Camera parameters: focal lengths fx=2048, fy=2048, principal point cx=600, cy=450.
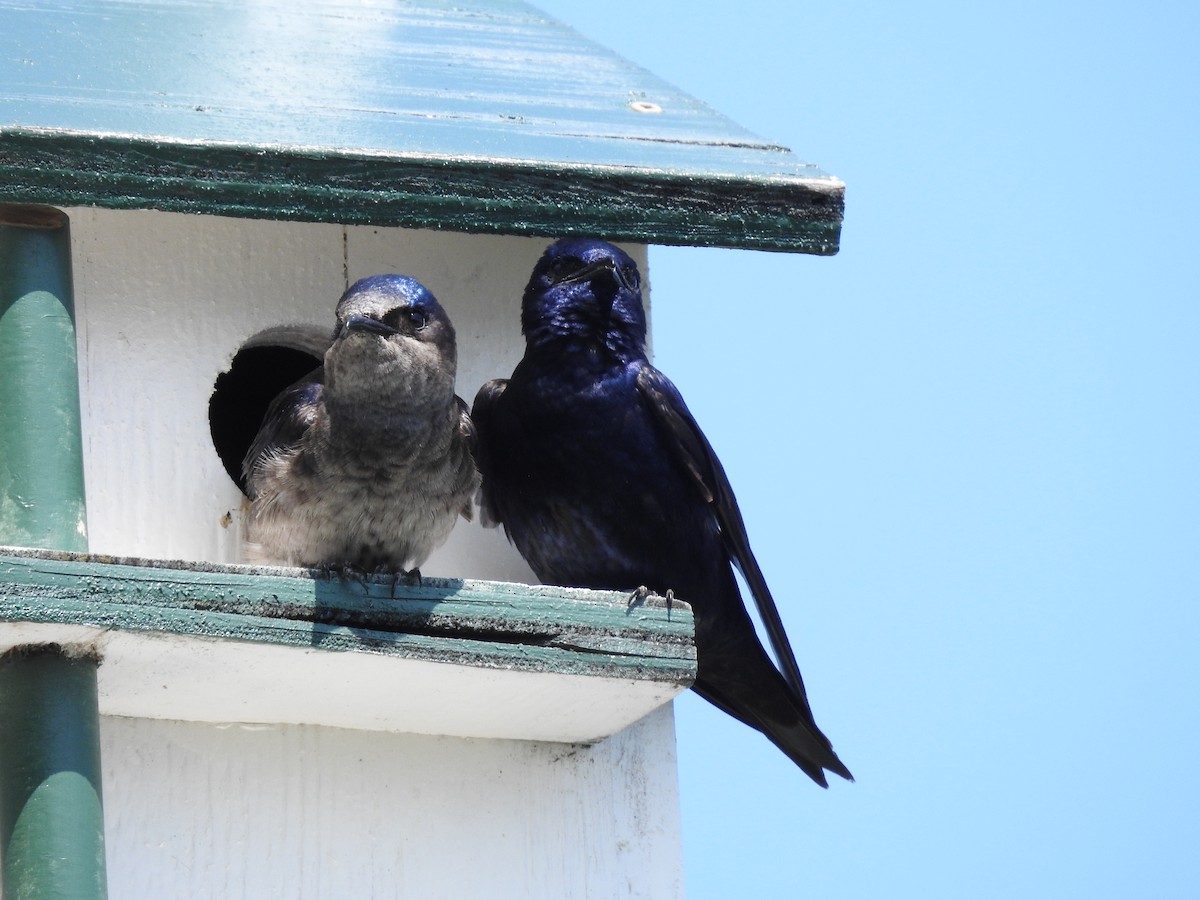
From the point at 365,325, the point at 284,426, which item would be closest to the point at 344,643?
the point at 365,325

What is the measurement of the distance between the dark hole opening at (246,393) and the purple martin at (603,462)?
2.55 feet

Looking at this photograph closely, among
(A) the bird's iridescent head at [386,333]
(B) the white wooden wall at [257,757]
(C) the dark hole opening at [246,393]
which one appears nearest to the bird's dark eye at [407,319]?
(A) the bird's iridescent head at [386,333]

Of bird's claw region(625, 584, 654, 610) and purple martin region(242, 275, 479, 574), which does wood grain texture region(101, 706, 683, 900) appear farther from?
bird's claw region(625, 584, 654, 610)

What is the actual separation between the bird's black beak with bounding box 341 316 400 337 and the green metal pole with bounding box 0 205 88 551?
386 millimetres

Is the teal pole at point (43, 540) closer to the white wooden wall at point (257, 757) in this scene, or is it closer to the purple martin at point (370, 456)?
the white wooden wall at point (257, 757)

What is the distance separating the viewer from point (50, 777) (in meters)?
2.53

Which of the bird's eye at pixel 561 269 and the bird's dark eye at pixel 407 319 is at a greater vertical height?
the bird's eye at pixel 561 269

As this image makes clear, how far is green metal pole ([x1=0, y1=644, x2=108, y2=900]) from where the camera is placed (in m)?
2.47

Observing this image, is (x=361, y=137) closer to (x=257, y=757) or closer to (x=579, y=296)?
(x=579, y=296)

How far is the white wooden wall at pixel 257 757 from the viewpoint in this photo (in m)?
2.89

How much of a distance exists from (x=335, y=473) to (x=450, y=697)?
0.40 metres

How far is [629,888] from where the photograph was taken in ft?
10.1

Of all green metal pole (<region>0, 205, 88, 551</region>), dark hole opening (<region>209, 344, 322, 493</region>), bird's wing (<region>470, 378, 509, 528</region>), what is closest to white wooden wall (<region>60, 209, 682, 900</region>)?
bird's wing (<region>470, 378, 509, 528</region>)

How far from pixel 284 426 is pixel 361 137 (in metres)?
0.49
